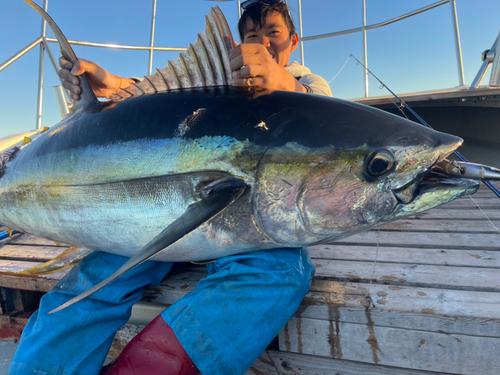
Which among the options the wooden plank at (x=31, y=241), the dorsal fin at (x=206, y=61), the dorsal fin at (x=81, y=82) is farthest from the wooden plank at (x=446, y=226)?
the wooden plank at (x=31, y=241)

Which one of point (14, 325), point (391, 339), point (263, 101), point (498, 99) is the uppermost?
point (498, 99)

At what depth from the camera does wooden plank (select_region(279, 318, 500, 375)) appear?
0.92m

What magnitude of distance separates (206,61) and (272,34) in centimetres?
113

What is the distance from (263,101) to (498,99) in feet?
14.8

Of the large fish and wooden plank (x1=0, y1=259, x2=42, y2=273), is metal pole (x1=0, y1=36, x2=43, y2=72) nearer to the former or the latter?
wooden plank (x1=0, y1=259, x2=42, y2=273)

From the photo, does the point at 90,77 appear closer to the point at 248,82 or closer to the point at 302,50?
the point at 248,82

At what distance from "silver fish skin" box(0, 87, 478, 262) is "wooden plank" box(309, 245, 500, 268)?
0.63m

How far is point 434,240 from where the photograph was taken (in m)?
1.73

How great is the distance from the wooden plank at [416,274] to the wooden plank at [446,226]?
2.30 feet

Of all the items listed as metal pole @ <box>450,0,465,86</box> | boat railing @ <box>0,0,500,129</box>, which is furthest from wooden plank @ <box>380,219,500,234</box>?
metal pole @ <box>450,0,465,86</box>

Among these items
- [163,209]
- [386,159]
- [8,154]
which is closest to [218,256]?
[163,209]

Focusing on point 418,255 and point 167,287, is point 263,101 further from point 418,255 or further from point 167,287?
point 418,255

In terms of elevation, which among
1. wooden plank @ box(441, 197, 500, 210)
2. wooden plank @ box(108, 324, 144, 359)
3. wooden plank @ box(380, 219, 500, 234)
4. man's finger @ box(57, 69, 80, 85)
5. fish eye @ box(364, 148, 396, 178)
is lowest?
wooden plank @ box(108, 324, 144, 359)

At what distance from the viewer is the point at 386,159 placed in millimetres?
868
